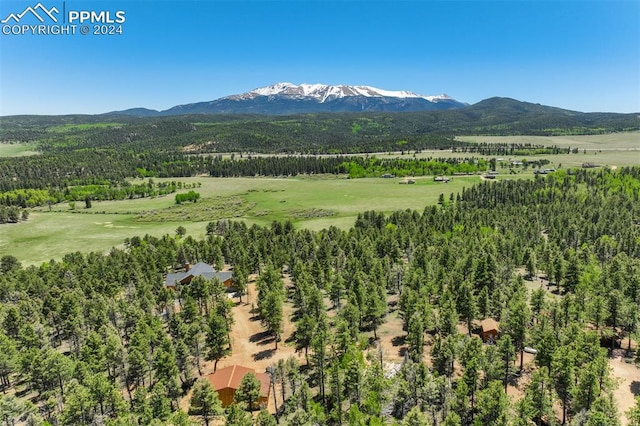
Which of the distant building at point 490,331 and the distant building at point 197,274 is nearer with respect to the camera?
the distant building at point 490,331

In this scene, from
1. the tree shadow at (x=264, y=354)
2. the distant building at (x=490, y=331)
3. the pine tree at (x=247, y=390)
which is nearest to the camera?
the pine tree at (x=247, y=390)

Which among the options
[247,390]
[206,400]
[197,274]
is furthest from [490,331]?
[197,274]

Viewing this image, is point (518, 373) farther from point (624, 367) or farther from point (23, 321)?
point (23, 321)

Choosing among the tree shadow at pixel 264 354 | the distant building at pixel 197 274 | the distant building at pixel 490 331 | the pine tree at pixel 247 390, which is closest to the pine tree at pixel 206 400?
the pine tree at pixel 247 390

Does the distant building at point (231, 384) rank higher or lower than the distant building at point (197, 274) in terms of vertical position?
lower

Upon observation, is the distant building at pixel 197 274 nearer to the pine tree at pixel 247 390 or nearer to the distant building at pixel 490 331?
the pine tree at pixel 247 390

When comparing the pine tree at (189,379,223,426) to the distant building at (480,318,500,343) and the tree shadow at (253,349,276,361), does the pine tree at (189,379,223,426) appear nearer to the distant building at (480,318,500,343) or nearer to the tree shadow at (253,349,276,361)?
the tree shadow at (253,349,276,361)
